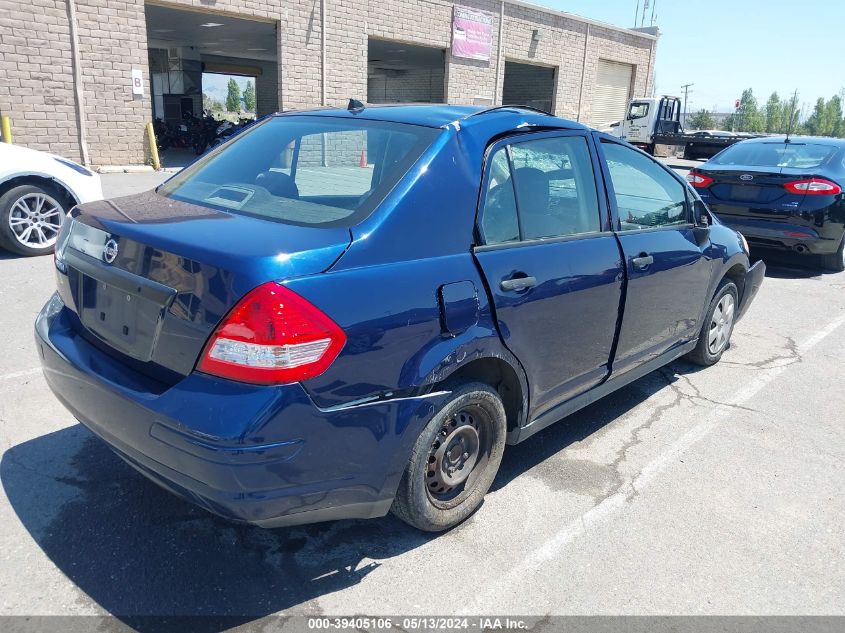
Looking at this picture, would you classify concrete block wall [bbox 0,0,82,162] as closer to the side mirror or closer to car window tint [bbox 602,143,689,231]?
car window tint [bbox 602,143,689,231]

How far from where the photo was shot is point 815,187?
777 centimetres

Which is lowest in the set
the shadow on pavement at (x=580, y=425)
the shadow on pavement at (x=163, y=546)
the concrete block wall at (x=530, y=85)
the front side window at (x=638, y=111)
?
the shadow on pavement at (x=580, y=425)

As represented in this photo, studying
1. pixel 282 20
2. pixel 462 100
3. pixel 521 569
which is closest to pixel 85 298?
pixel 521 569

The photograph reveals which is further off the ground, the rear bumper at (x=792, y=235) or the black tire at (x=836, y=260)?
the rear bumper at (x=792, y=235)

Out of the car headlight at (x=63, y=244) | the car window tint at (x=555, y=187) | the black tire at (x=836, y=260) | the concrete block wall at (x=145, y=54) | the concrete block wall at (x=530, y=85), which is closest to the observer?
the car headlight at (x=63, y=244)

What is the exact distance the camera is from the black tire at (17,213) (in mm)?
7016

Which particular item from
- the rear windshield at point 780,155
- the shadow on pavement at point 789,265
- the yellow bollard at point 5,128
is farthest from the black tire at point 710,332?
the yellow bollard at point 5,128

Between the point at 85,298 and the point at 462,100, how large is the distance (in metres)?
21.4

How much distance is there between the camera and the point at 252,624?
7.94 feet

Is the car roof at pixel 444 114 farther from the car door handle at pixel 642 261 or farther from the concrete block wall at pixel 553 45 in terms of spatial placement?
the concrete block wall at pixel 553 45

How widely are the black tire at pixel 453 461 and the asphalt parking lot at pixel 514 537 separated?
0.48ft

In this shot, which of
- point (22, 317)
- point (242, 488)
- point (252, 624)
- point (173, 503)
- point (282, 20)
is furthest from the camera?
point (282, 20)

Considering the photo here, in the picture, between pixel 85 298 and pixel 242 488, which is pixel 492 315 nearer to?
pixel 242 488

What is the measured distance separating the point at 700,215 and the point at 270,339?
11.5ft
